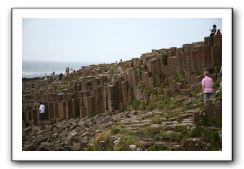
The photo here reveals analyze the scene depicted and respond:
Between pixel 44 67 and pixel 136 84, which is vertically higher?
pixel 44 67

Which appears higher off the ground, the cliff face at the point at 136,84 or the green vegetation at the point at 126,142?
the cliff face at the point at 136,84

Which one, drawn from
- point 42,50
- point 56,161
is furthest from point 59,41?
point 56,161

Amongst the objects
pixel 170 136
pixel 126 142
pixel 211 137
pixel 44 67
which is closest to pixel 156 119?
pixel 170 136

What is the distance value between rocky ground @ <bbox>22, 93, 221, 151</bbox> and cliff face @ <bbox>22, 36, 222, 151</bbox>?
0.04m

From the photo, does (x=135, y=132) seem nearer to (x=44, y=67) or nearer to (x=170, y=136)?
(x=170, y=136)

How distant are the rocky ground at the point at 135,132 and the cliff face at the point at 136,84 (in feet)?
0.14

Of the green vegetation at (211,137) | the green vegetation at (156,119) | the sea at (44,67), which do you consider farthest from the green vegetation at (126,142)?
the sea at (44,67)

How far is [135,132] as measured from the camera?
10.3 m

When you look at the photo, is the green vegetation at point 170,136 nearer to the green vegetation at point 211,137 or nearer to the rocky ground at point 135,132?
the rocky ground at point 135,132

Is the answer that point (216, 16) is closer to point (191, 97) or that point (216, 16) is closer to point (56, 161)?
point (191, 97)

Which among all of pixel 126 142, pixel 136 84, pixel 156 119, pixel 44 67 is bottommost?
pixel 126 142

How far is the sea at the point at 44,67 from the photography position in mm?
10242

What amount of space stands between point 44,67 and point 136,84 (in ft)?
2.35

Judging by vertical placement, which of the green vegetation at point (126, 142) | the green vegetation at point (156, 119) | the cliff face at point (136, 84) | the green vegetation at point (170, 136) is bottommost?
the green vegetation at point (126, 142)
